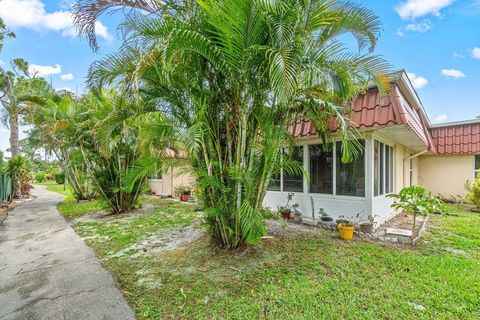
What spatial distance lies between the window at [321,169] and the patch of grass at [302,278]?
146 centimetres

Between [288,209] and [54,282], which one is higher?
[288,209]

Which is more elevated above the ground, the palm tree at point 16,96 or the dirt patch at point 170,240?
the palm tree at point 16,96

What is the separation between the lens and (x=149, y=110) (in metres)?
4.05

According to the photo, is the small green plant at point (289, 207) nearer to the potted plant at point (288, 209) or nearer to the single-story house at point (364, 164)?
the potted plant at point (288, 209)

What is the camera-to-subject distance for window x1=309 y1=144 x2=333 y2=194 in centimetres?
591

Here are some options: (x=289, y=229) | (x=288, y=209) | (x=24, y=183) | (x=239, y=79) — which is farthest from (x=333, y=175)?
(x=24, y=183)

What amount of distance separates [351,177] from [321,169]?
0.78 metres

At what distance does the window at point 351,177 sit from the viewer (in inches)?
214

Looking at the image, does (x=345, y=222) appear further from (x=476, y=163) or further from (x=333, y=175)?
(x=476, y=163)

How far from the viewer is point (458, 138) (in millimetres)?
10156

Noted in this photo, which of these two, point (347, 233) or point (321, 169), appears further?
point (321, 169)

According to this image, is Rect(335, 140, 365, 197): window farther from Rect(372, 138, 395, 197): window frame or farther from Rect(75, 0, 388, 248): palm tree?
Rect(75, 0, 388, 248): palm tree

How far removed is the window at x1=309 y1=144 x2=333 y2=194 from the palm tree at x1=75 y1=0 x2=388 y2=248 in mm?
2033

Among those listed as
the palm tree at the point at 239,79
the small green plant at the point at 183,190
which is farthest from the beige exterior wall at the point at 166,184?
the palm tree at the point at 239,79
